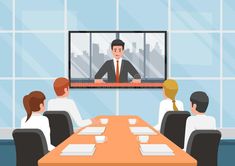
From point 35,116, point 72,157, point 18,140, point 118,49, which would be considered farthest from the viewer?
point 118,49

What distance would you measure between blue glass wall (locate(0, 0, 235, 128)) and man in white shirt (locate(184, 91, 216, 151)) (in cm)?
582

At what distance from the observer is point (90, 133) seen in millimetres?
5086

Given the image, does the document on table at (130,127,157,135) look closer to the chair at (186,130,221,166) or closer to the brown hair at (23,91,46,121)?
the chair at (186,130,221,166)

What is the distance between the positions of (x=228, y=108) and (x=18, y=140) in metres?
6.92

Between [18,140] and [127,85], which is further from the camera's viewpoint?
[127,85]

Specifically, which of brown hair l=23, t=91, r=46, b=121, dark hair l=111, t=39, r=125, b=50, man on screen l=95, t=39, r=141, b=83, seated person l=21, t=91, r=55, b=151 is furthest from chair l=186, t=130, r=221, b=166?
dark hair l=111, t=39, r=125, b=50

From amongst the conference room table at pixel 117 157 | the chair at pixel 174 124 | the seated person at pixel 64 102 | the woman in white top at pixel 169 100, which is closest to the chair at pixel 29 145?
the conference room table at pixel 117 157

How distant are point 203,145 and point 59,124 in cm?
250

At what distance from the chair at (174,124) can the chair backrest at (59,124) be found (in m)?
1.09
